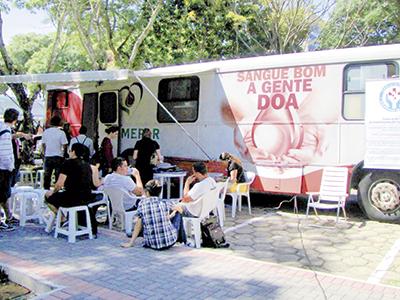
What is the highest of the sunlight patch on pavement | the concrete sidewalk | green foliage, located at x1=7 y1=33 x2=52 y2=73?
green foliage, located at x1=7 y1=33 x2=52 y2=73

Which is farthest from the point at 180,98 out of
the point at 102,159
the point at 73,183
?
the point at 73,183

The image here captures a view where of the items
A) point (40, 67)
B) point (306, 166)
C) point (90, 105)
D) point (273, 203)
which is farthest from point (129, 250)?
point (40, 67)

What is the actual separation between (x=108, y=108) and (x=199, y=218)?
20.1 feet

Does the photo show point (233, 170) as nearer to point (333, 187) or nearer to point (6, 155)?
point (333, 187)

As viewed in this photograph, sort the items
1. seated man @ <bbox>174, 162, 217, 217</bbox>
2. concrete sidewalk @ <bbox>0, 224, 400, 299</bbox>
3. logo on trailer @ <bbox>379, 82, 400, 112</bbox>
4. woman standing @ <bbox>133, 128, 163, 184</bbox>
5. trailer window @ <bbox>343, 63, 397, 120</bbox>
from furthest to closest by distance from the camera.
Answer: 1. woman standing @ <bbox>133, 128, 163, 184</bbox>
2. trailer window @ <bbox>343, 63, 397, 120</bbox>
3. logo on trailer @ <bbox>379, 82, 400, 112</bbox>
4. seated man @ <bbox>174, 162, 217, 217</bbox>
5. concrete sidewalk @ <bbox>0, 224, 400, 299</bbox>

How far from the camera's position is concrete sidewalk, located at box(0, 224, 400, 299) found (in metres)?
4.26

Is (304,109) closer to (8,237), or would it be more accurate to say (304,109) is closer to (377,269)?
(377,269)

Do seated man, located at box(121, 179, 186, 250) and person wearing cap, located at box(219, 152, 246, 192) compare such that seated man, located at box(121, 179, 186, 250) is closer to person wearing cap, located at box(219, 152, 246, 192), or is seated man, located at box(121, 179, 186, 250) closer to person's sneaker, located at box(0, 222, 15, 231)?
person's sneaker, located at box(0, 222, 15, 231)

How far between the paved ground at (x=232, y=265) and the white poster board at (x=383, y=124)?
1.11m

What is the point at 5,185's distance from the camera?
670 centimetres

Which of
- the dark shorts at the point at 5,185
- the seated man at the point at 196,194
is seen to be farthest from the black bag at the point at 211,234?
the dark shorts at the point at 5,185

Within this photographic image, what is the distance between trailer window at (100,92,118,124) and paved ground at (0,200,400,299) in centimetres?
470

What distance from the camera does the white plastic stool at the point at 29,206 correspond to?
7086 millimetres

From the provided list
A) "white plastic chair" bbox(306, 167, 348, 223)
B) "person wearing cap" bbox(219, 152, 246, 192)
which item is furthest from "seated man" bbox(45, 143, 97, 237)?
"white plastic chair" bbox(306, 167, 348, 223)
